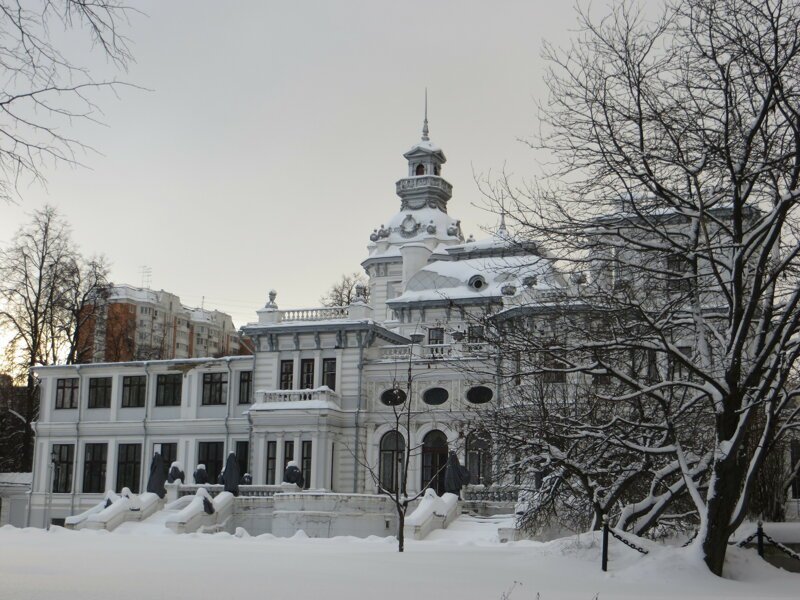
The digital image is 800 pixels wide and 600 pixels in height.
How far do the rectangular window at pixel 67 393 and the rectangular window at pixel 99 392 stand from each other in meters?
0.84

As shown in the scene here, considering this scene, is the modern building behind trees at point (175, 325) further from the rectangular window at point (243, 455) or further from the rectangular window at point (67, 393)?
the rectangular window at point (243, 455)

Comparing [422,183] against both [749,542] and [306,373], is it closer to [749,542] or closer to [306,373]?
[306,373]

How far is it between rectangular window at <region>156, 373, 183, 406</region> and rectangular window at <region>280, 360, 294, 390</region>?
6.11m

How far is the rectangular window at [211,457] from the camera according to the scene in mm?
48969

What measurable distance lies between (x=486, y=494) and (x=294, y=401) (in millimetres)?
10732

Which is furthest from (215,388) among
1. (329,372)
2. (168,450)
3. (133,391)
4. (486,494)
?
(486,494)

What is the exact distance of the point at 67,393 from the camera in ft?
173

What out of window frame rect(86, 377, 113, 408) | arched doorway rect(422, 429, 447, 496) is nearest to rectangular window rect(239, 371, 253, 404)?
window frame rect(86, 377, 113, 408)

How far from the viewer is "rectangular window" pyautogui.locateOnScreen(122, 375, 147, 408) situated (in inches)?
2026

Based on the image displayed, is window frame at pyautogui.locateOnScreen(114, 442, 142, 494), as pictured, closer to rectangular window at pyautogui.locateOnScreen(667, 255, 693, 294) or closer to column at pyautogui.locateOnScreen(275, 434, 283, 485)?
column at pyautogui.locateOnScreen(275, 434, 283, 485)

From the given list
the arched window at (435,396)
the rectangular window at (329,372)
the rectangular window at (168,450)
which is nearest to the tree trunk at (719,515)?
the arched window at (435,396)

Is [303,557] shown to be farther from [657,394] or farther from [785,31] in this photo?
[785,31]

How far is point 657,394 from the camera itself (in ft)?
48.5

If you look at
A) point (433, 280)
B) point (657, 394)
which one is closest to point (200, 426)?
point (433, 280)
